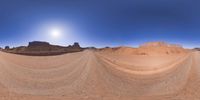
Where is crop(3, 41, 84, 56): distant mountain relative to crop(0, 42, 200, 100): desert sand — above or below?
above

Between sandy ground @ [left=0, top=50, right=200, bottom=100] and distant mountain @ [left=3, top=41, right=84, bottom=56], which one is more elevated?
distant mountain @ [left=3, top=41, right=84, bottom=56]

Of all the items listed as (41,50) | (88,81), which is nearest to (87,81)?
(88,81)

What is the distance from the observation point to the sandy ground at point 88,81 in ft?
44.9

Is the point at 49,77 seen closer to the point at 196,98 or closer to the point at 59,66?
the point at 59,66

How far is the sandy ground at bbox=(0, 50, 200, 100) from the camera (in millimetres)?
13695

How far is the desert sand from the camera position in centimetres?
1370

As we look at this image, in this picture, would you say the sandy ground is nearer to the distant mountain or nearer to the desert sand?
the desert sand

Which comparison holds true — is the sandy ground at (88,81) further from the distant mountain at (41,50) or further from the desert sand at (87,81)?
the distant mountain at (41,50)

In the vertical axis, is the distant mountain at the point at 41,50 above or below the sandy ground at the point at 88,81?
above

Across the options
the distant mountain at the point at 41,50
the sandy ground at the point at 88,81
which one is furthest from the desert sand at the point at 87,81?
the distant mountain at the point at 41,50

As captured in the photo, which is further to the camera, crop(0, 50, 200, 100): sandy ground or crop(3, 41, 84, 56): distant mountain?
crop(3, 41, 84, 56): distant mountain

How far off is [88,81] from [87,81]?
5cm

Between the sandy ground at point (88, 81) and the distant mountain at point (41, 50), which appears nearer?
the sandy ground at point (88, 81)

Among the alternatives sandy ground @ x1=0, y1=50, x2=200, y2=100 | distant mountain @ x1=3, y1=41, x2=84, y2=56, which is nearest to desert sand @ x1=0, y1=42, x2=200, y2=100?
sandy ground @ x1=0, y1=50, x2=200, y2=100
